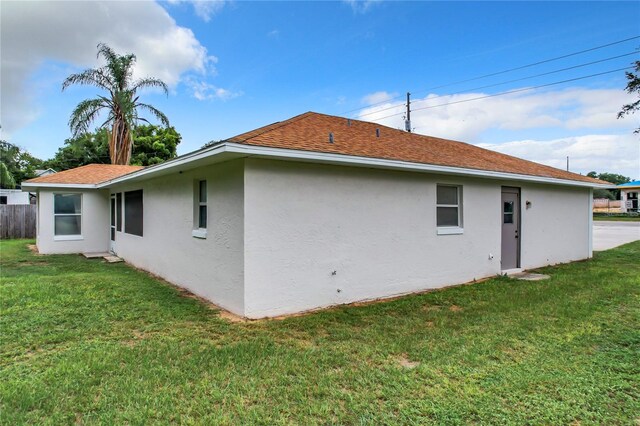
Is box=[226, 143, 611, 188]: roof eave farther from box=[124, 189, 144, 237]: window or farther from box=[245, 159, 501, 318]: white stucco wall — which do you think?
box=[124, 189, 144, 237]: window

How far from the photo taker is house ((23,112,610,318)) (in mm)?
5574

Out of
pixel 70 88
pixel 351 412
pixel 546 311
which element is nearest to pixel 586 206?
pixel 546 311

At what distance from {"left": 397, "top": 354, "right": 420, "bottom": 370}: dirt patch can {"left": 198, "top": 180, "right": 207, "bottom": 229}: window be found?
4563 millimetres

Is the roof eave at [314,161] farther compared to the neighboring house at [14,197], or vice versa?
the neighboring house at [14,197]

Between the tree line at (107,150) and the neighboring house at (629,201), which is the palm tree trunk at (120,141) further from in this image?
the neighboring house at (629,201)

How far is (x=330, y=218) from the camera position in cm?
620

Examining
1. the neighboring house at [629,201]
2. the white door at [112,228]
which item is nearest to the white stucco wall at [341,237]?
the white door at [112,228]

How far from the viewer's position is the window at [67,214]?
13672mm

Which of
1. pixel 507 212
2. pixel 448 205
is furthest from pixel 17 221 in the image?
pixel 507 212

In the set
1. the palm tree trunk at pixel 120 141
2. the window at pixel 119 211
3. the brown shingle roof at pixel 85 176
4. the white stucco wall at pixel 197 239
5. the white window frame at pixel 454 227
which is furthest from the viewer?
the palm tree trunk at pixel 120 141

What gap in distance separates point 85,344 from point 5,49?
14.1 metres

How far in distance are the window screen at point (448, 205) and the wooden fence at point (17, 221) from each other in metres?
20.5

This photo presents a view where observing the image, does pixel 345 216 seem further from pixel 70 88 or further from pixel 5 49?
pixel 70 88

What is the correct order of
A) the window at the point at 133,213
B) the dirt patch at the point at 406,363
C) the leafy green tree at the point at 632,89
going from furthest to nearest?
1. the leafy green tree at the point at 632,89
2. the window at the point at 133,213
3. the dirt patch at the point at 406,363
